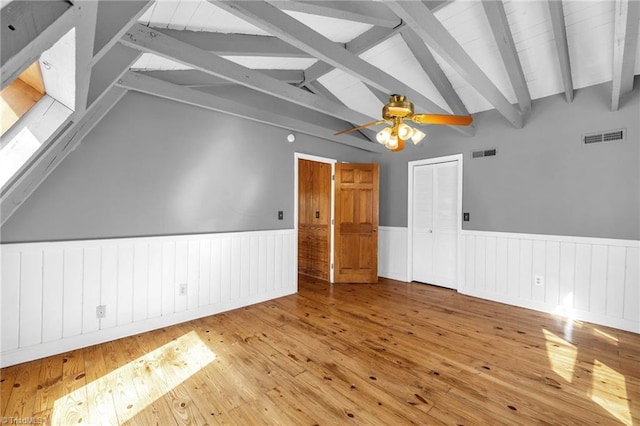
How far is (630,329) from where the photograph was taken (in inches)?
119

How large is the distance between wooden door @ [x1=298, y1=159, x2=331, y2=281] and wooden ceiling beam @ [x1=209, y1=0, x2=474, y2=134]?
2.38 m

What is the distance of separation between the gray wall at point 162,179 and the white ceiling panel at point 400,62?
148 cm

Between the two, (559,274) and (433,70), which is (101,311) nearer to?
(433,70)

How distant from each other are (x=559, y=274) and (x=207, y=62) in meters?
4.50

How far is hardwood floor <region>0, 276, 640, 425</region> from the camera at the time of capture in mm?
1789

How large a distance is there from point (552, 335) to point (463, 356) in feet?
3.96

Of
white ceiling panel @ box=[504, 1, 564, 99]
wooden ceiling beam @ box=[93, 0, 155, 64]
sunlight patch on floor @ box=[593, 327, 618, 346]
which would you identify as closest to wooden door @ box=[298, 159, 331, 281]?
white ceiling panel @ box=[504, 1, 564, 99]

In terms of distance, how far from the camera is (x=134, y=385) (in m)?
2.04

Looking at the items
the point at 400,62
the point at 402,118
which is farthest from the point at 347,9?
the point at 400,62

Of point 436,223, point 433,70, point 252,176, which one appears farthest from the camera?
point 436,223

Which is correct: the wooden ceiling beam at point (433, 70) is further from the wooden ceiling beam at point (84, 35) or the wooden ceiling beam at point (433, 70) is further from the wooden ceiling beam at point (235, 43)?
the wooden ceiling beam at point (84, 35)

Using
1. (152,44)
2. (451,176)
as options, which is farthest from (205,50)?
(451,176)

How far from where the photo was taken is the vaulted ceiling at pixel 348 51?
5.91ft

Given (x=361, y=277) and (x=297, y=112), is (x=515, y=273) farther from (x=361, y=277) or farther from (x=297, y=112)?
(x=297, y=112)
